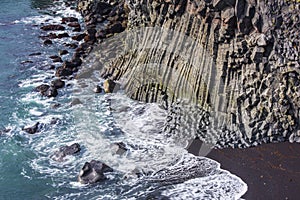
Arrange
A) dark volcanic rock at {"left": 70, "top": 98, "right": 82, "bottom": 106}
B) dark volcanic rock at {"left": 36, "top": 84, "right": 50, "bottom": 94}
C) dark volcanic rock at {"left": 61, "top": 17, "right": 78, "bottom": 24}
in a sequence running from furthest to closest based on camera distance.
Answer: dark volcanic rock at {"left": 61, "top": 17, "right": 78, "bottom": 24}, dark volcanic rock at {"left": 36, "top": 84, "right": 50, "bottom": 94}, dark volcanic rock at {"left": 70, "top": 98, "right": 82, "bottom": 106}

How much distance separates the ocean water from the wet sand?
0.47 m

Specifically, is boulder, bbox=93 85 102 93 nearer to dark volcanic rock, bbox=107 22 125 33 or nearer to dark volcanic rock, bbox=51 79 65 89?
dark volcanic rock, bbox=51 79 65 89

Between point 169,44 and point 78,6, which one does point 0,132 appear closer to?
point 169,44

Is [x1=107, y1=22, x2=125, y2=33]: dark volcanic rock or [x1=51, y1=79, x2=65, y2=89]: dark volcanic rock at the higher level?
[x1=107, y1=22, x2=125, y2=33]: dark volcanic rock

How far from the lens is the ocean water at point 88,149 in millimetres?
21203

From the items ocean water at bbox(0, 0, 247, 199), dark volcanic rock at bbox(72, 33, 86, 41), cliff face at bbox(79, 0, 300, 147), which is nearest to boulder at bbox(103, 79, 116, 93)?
ocean water at bbox(0, 0, 247, 199)

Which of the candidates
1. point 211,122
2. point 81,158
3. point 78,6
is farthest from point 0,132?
point 78,6

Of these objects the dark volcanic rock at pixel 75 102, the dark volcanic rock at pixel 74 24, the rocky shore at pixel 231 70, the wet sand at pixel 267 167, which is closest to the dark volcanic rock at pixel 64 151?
the dark volcanic rock at pixel 75 102

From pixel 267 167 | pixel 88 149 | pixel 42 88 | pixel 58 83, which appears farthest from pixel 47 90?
pixel 267 167

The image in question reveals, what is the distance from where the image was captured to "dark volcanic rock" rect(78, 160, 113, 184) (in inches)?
862

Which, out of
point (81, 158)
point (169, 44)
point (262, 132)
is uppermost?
point (169, 44)

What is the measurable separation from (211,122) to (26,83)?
14632 mm

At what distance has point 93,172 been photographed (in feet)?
72.6

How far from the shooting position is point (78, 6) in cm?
4628
